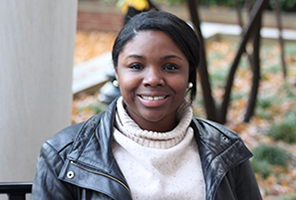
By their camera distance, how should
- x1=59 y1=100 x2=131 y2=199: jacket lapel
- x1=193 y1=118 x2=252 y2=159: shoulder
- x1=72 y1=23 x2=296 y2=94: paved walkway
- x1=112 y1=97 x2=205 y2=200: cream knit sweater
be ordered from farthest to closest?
x1=72 y1=23 x2=296 y2=94: paved walkway
x1=193 y1=118 x2=252 y2=159: shoulder
x1=112 y1=97 x2=205 y2=200: cream knit sweater
x1=59 y1=100 x2=131 y2=199: jacket lapel

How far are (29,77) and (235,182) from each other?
127 centimetres

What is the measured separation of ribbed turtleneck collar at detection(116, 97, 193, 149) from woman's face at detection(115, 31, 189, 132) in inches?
3.0

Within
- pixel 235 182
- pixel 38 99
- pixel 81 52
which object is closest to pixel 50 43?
pixel 38 99

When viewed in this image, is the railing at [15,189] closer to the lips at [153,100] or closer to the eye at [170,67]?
the lips at [153,100]

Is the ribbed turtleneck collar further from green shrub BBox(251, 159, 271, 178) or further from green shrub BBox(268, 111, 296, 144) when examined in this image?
green shrub BBox(268, 111, 296, 144)

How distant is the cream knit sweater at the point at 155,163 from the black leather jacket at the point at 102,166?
0.18 feet

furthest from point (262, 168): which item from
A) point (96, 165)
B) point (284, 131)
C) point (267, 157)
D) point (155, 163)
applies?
point (96, 165)

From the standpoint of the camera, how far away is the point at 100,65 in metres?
8.63

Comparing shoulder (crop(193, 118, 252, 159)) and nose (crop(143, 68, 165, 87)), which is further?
shoulder (crop(193, 118, 252, 159))

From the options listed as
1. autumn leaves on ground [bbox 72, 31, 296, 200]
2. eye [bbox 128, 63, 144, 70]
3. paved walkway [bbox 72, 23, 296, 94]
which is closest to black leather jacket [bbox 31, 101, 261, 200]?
eye [bbox 128, 63, 144, 70]

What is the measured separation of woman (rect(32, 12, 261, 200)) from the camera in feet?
→ 5.29

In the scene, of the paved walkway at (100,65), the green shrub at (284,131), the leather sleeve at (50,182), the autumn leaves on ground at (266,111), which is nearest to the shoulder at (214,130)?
the leather sleeve at (50,182)

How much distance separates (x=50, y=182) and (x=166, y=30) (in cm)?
86

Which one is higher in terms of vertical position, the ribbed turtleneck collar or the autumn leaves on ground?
the ribbed turtleneck collar
